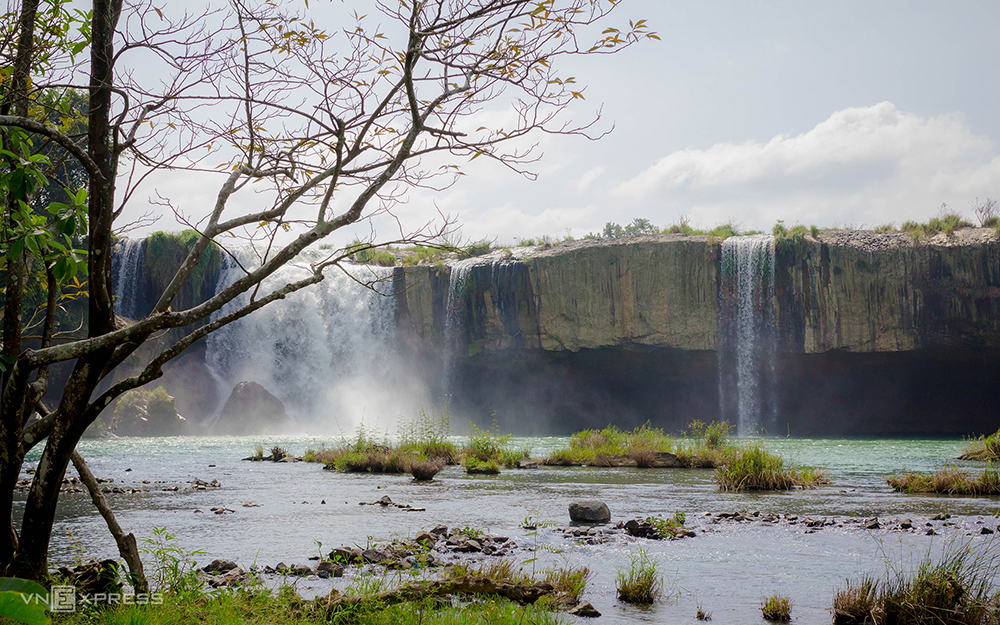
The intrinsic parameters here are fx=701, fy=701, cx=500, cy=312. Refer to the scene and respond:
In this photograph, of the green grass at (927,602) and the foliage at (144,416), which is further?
the foliage at (144,416)

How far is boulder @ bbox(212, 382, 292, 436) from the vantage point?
36.4 m

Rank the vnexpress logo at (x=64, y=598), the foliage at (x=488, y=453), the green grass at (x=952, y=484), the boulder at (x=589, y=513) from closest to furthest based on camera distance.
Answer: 1. the vnexpress logo at (x=64, y=598)
2. the boulder at (x=589, y=513)
3. the green grass at (x=952, y=484)
4. the foliage at (x=488, y=453)

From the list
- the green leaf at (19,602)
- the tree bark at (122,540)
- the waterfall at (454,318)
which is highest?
the waterfall at (454,318)

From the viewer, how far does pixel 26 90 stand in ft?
15.8

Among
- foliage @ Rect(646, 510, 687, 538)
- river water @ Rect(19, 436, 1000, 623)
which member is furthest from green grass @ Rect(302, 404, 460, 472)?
foliage @ Rect(646, 510, 687, 538)

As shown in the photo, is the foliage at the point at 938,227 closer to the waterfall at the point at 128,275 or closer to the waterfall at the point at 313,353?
the waterfall at the point at 313,353

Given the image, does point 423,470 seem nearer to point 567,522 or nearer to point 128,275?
point 567,522

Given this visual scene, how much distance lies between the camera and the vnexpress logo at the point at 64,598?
4.44 m

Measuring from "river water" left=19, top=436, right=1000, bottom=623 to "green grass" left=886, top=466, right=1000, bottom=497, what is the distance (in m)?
0.51

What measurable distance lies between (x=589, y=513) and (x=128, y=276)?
37.8m

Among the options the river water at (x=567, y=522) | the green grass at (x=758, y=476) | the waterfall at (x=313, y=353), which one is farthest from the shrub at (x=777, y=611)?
the waterfall at (x=313, y=353)

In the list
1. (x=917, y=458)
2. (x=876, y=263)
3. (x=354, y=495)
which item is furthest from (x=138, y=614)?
(x=876, y=263)

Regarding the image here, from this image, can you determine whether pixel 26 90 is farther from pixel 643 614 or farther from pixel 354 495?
pixel 354 495

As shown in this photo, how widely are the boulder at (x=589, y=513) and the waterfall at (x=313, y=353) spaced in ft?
96.7
